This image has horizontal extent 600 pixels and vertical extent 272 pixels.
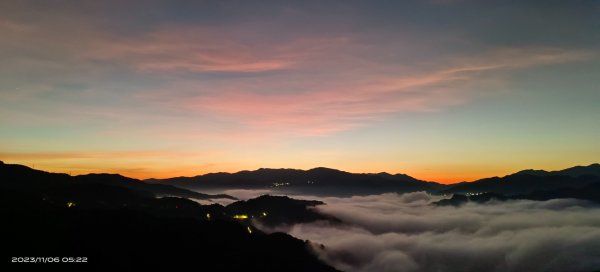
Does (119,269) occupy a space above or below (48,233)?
below

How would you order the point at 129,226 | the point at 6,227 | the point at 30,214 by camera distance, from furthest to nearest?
the point at 129,226 → the point at 30,214 → the point at 6,227

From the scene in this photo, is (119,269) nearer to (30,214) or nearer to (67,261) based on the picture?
(67,261)

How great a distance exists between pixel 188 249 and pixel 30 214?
2644 inches

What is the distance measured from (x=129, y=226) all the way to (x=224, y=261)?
156 feet

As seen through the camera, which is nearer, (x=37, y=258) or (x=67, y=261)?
(x=37, y=258)

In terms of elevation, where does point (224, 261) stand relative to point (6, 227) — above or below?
below

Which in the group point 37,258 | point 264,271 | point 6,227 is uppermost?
point 6,227

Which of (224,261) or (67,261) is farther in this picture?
(224,261)

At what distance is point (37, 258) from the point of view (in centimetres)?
14775

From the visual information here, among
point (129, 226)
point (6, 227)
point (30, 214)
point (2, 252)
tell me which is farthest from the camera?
point (129, 226)

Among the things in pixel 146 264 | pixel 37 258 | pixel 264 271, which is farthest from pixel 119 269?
pixel 264 271

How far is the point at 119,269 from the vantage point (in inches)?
6304

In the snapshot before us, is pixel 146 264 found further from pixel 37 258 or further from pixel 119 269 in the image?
pixel 37 258

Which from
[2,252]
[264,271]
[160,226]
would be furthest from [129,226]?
[264,271]
